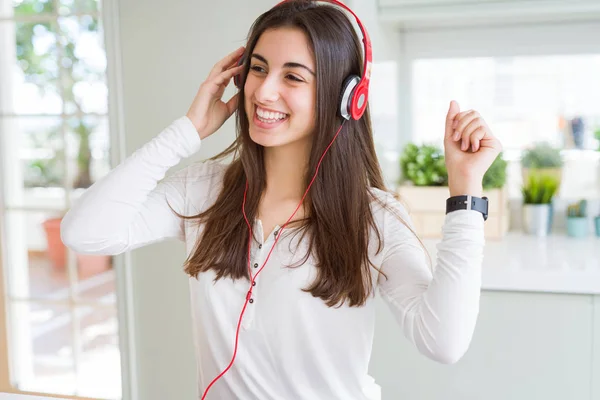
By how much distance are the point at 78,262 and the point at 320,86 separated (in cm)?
457

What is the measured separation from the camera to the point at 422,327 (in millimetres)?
1178

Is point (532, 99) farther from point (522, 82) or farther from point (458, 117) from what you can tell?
point (458, 117)

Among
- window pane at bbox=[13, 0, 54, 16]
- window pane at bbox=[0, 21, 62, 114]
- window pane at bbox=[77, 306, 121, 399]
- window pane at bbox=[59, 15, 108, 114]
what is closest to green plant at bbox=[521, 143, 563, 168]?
window pane at bbox=[77, 306, 121, 399]

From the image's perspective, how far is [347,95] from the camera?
4.27 ft

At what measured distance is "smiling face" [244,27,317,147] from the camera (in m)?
1.30

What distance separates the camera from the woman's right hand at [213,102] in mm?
1443

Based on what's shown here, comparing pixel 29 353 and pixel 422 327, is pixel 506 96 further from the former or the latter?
pixel 29 353

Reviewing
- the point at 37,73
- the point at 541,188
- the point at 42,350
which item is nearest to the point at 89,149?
the point at 37,73

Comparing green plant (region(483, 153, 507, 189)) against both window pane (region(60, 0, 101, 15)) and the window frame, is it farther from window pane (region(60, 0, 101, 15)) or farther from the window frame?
window pane (region(60, 0, 101, 15))

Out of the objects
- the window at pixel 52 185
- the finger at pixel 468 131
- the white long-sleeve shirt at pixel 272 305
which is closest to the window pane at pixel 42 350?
the window at pixel 52 185

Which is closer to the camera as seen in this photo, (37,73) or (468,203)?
(468,203)

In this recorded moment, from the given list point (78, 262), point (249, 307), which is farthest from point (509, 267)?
point (78, 262)

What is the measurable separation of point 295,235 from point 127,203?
1.14 feet

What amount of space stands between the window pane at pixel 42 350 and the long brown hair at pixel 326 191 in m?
1.93
